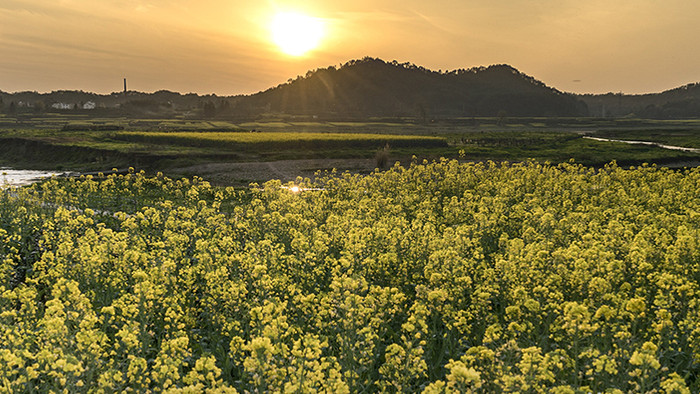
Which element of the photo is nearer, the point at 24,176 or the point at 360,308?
the point at 360,308

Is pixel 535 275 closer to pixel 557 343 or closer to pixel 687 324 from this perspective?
pixel 557 343

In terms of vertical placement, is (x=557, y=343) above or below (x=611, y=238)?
below

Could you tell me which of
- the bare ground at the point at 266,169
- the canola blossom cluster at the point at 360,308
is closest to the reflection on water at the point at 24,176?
the bare ground at the point at 266,169

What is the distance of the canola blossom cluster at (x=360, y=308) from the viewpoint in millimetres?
7141

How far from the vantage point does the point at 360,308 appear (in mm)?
8422

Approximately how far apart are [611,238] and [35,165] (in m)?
75.6

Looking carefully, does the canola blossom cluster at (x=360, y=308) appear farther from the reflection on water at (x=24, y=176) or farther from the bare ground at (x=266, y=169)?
the reflection on water at (x=24, y=176)

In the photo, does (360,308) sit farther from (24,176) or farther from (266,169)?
(24,176)

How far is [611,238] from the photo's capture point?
45.1 feet

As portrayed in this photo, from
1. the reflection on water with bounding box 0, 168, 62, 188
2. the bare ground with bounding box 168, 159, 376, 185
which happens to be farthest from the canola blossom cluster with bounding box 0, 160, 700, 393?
the reflection on water with bounding box 0, 168, 62, 188

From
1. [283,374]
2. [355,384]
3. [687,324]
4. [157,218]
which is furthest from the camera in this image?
[157,218]

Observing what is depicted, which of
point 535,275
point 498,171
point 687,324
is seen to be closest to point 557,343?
point 535,275

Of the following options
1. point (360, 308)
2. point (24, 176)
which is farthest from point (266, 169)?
point (360, 308)

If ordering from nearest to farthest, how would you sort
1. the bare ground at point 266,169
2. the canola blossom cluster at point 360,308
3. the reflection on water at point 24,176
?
the canola blossom cluster at point 360,308, the reflection on water at point 24,176, the bare ground at point 266,169
